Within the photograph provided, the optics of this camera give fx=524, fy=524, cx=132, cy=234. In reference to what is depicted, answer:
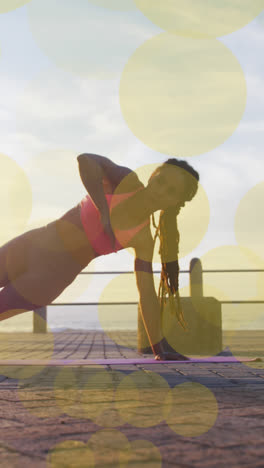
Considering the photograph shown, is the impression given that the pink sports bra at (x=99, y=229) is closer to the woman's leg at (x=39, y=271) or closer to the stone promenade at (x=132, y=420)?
the woman's leg at (x=39, y=271)

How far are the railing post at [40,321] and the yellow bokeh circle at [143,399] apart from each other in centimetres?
756

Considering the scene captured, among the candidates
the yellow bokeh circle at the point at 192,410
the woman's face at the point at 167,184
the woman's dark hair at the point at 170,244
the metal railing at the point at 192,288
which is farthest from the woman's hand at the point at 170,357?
the metal railing at the point at 192,288

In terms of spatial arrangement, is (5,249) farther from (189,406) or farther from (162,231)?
(189,406)

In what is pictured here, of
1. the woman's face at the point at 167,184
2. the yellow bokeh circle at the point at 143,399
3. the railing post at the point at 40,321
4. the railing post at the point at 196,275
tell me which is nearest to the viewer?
the yellow bokeh circle at the point at 143,399

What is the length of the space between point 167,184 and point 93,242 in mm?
641

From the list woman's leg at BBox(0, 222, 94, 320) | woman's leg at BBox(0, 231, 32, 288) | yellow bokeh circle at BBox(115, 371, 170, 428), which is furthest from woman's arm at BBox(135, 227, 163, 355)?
woman's leg at BBox(0, 231, 32, 288)

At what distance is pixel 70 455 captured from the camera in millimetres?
1304

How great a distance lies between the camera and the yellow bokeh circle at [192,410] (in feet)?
5.18

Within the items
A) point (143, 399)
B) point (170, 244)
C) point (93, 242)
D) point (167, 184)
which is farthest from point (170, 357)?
point (143, 399)

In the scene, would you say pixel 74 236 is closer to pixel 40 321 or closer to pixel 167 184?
pixel 167 184

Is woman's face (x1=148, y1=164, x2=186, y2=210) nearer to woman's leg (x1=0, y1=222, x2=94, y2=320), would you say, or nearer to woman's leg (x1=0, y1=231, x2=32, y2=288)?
woman's leg (x1=0, y1=222, x2=94, y2=320)

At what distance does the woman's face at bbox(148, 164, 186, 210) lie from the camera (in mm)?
3574

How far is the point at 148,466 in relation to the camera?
1.20m

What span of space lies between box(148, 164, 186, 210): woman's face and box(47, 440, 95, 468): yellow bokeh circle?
234 cm
